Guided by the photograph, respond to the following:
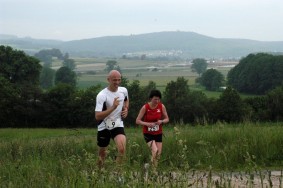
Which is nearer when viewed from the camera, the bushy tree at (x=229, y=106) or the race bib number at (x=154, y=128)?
the race bib number at (x=154, y=128)

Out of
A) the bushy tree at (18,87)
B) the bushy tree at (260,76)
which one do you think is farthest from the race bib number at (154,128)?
the bushy tree at (260,76)

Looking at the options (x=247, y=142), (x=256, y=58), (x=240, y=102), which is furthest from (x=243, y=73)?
(x=247, y=142)

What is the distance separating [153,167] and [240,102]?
192 feet

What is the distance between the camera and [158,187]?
3775mm

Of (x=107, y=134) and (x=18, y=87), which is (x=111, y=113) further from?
(x=18, y=87)

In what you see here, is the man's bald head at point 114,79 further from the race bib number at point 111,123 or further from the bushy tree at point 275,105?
the bushy tree at point 275,105

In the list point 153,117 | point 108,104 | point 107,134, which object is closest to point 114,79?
point 108,104

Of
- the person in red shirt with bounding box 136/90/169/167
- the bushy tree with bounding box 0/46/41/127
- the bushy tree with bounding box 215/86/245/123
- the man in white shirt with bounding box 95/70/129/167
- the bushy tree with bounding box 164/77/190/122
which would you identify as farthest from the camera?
the bushy tree with bounding box 164/77/190/122

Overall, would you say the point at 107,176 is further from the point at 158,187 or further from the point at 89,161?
the point at 158,187

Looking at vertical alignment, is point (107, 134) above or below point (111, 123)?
below

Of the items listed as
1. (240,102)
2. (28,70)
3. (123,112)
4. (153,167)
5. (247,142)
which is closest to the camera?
(153,167)

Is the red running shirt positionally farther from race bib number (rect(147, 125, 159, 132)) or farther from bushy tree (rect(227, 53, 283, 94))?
bushy tree (rect(227, 53, 283, 94))

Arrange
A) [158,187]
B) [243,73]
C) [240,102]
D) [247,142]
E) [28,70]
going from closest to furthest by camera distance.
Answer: [158,187], [247,142], [240,102], [28,70], [243,73]

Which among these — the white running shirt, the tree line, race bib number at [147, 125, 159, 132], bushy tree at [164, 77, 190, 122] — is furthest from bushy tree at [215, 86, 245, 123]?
the white running shirt
